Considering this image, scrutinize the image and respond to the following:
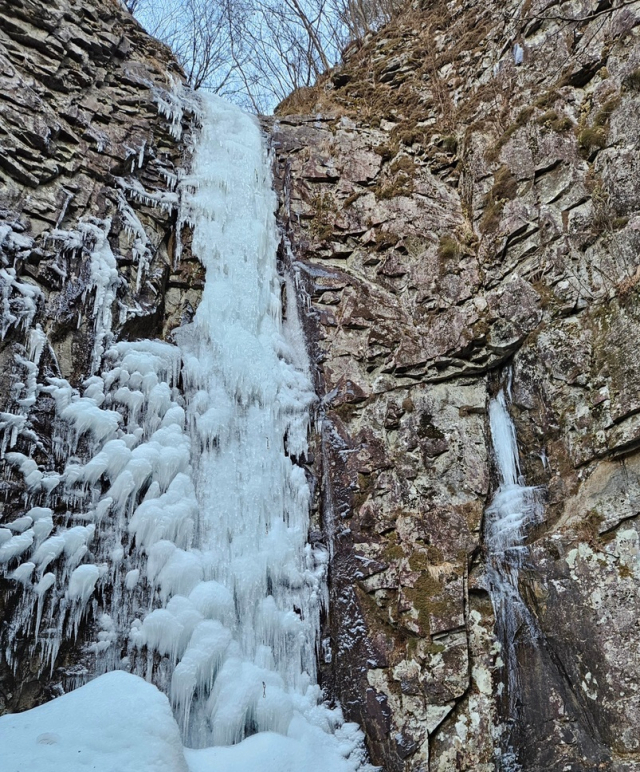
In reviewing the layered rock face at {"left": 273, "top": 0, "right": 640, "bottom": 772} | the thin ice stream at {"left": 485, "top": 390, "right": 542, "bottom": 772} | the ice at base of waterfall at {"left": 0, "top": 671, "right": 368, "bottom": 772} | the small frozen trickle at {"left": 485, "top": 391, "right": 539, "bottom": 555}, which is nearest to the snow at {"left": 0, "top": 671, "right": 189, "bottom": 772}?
the ice at base of waterfall at {"left": 0, "top": 671, "right": 368, "bottom": 772}

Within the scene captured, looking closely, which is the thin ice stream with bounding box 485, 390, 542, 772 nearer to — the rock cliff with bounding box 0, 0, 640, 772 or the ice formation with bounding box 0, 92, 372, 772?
the rock cliff with bounding box 0, 0, 640, 772

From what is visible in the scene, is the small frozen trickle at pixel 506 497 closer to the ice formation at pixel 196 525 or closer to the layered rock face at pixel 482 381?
the layered rock face at pixel 482 381

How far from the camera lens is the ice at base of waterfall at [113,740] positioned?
2852mm

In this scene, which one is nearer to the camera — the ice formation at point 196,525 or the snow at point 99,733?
the snow at point 99,733

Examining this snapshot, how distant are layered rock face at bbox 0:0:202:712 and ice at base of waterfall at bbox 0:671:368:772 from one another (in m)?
0.71

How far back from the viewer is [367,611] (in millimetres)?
4543

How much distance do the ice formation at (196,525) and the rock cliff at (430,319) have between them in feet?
0.45

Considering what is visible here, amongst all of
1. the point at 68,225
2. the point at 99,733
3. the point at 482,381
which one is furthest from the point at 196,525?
the point at 68,225

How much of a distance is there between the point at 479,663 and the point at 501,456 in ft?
5.27

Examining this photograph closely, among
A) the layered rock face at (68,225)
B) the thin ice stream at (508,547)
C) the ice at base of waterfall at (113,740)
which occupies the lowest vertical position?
the ice at base of waterfall at (113,740)

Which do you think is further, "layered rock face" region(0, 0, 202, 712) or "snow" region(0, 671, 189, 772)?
"layered rock face" region(0, 0, 202, 712)

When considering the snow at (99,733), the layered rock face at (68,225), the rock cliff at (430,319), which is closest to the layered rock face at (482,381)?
the rock cliff at (430,319)

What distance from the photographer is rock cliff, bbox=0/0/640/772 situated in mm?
3961

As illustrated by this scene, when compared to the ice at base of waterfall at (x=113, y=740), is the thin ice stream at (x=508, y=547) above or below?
above
